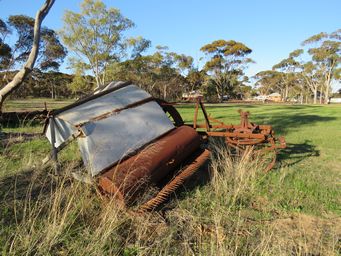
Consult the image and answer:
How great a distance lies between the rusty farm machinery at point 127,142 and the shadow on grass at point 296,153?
2.74 meters

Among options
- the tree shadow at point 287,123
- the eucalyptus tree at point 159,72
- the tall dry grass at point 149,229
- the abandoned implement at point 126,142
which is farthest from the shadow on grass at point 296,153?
the eucalyptus tree at point 159,72

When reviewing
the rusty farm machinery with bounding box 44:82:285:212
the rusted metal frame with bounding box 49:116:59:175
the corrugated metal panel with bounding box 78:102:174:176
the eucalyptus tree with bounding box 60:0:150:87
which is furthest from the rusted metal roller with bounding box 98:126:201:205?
the eucalyptus tree with bounding box 60:0:150:87

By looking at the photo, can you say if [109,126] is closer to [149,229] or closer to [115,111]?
[115,111]

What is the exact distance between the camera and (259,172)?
573cm

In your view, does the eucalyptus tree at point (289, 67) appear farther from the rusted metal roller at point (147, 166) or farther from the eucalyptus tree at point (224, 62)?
the rusted metal roller at point (147, 166)

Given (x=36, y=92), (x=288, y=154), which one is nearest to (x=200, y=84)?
(x=36, y=92)

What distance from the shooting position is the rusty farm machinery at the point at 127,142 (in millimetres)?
3834

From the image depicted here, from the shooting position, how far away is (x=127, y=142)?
4.58m

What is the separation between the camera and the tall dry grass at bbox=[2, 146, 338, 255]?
2846mm

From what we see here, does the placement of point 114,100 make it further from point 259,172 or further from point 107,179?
point 259,172

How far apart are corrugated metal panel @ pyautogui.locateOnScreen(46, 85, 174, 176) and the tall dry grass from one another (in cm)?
56

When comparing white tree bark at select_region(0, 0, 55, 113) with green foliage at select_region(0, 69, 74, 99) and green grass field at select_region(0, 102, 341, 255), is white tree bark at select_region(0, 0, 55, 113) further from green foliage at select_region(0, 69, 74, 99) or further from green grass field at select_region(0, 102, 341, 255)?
green foliage at select_region(0, 69, 74, 99)

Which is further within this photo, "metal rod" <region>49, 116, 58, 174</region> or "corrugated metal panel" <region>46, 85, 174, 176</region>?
"metal rod" <region>49, 116, 58, 174</region>

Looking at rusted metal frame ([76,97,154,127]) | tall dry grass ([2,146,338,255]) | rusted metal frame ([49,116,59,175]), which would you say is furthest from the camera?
rusted metal frame ([76,97,154,127])
